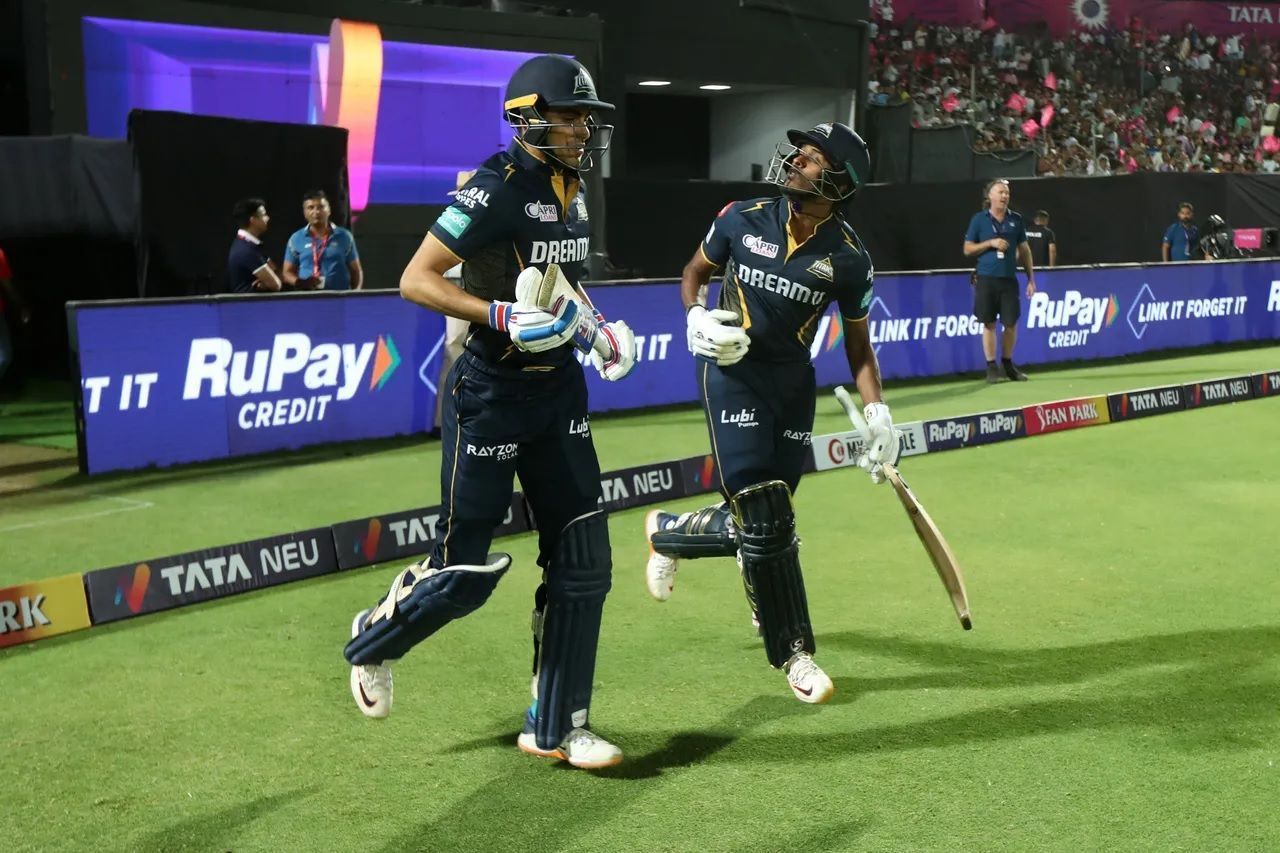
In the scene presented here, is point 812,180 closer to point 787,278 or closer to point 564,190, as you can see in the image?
point 787,278

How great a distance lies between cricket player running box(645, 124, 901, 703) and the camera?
207 inches

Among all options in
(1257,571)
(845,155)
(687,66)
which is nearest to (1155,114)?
(687,66)

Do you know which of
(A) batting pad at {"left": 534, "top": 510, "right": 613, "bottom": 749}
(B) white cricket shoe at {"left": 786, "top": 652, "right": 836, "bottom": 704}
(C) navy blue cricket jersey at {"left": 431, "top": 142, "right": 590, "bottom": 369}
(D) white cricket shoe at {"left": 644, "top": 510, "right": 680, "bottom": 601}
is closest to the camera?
(C) navy blue cricket jersey at {"left": 431, "top": 142, "right": 590, "bottom": 369}

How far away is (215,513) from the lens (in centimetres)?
901

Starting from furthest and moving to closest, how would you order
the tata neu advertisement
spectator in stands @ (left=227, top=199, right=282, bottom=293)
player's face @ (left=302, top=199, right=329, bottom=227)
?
player's face @ (left=302, top=199, right=329, bottom=227)
spectator in stands @ (left=227, top=199, right=282, bottom=293)
the tata neu advertisement

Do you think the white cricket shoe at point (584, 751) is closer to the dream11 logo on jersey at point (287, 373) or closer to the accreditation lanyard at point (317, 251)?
the dream11 logo on jersey at point (287, 373)

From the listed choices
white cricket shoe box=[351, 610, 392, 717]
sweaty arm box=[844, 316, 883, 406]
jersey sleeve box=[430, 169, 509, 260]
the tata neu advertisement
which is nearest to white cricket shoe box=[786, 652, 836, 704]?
sweaty arm box=[844, 316, 883, 406]

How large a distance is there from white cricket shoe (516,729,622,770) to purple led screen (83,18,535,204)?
13.4 metres

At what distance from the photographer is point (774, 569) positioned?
528cm

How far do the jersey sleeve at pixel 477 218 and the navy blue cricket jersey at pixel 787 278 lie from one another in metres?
1.48

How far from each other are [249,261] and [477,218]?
8876mm

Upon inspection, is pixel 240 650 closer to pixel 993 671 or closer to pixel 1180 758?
pixel 993 671

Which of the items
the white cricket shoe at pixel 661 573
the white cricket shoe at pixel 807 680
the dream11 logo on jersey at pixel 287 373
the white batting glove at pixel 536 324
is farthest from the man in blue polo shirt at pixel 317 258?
the white batting glove at pixel 536 324

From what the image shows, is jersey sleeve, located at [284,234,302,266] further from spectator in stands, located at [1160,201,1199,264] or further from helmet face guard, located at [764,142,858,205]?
spectator in stands, located at [1160,201,1199,264]
